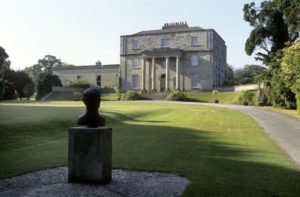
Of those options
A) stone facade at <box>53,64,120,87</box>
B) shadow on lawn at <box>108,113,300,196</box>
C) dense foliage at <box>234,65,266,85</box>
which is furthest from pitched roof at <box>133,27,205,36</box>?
shadow on lawn at <box>108,113,300,196</box>

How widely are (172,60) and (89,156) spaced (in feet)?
191

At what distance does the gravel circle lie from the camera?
7094 millimetres

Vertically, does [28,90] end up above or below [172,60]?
below

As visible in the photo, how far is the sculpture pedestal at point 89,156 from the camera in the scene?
25.8ft

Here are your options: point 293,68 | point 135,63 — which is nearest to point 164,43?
point 135,63

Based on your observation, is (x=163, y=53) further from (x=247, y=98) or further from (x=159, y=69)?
(x=247, y=98)

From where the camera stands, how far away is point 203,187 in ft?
24.6

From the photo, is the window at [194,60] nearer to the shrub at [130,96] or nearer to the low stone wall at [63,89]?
the shrub at [130,96]

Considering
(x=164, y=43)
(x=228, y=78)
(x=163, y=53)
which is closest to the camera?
(x=163, y=53)

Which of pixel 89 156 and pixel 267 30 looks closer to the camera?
pixel 89 156

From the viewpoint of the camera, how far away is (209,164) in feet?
31.8

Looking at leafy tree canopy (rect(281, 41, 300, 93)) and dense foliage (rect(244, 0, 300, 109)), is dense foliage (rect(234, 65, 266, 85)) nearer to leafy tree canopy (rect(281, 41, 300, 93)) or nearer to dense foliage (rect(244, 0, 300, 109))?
dense foliage (rect(244, 0, 300, 109))

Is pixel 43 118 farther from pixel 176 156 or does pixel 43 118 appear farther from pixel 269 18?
pixel 269 18

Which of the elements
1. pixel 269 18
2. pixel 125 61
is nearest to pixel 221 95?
pixel 269 18
